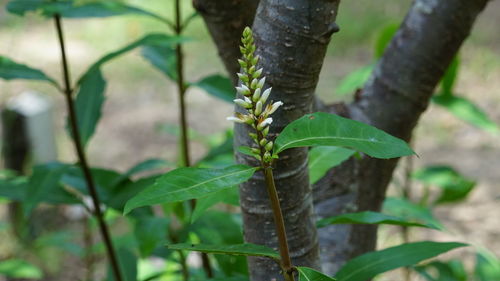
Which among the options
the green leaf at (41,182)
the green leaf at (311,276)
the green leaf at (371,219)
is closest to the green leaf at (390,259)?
the green leaf at (371,219)

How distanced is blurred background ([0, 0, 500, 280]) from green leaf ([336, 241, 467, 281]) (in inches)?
81.5

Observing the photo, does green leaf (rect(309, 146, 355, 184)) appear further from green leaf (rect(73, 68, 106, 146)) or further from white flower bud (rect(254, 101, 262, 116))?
green leaf (rect(73, 68, 106, 146))

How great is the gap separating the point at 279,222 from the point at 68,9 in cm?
73

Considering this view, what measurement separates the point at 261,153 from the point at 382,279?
2.13 meters

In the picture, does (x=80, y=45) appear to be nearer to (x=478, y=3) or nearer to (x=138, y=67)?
(x=138, y=67)

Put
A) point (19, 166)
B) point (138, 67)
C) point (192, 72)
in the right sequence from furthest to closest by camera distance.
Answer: point (138, 67)
point (192, 72)
point (19, 166)

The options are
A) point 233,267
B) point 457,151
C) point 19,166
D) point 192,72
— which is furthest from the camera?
point 192,72

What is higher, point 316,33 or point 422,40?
point 316,33

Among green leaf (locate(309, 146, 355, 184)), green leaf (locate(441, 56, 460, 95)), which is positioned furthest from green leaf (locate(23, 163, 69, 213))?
green leaf (locate(441, 56, 460, 95))

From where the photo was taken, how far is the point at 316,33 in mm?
693

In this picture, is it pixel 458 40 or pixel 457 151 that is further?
pixel 457 151

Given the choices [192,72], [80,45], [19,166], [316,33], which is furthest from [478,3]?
[80,45]

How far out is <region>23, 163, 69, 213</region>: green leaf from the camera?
3.81 feet

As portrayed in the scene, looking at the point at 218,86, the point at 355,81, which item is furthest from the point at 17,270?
the point at 355,81
